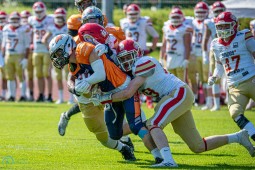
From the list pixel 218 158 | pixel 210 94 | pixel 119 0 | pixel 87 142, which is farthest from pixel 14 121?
pixel 119 0

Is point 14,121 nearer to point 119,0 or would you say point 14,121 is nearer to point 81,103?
point 81,103

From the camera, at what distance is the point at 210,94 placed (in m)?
15.4

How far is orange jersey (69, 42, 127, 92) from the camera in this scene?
775 centimetres

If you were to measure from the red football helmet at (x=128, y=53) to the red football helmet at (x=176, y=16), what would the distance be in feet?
25.1

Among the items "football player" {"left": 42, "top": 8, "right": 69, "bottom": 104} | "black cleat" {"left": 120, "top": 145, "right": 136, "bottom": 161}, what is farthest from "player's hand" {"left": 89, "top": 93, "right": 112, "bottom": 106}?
"football player" {"left": 42, "top": 8, "right": 69, "bottom": 104}

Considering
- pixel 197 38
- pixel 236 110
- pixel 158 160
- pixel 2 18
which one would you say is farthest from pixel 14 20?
pixel 158 160

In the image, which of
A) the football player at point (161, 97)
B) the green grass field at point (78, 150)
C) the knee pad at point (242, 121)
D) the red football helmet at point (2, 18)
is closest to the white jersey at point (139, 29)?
the green grass field at point (78, 150)

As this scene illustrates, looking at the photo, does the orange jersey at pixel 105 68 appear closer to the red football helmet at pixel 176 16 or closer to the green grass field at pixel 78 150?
the green grass field at pixel 78 150

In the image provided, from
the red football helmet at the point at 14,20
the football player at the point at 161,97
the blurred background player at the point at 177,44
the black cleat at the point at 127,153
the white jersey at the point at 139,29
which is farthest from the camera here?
the red football helmet at the point at 14,20

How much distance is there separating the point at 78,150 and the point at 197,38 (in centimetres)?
733

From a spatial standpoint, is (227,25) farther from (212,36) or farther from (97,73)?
(212,36)

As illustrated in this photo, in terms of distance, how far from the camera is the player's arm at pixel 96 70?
25.2 ft

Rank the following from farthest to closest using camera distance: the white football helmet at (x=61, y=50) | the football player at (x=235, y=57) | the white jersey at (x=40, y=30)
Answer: the white jersey at (x=40, y=30) < the football player at (x=235, y=57) < the white football helmet at (x=61, y=50)

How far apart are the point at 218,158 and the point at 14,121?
17.7ft
